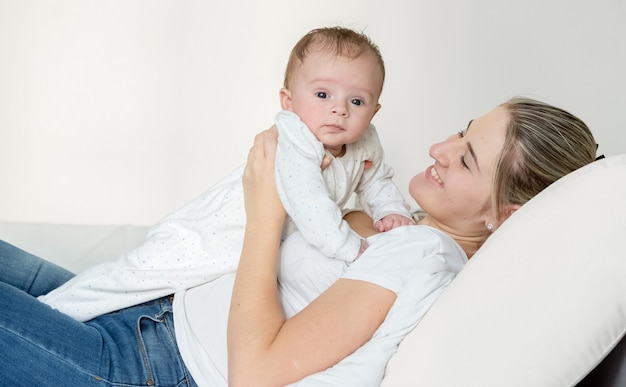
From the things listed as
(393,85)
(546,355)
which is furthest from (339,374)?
(393,85)

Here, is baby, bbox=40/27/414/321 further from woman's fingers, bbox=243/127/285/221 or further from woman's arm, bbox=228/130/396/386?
woman's arm, bbox=228/130/396/386

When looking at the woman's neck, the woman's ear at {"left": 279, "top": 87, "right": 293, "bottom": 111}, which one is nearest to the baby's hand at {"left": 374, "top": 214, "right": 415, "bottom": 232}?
the woman's neck

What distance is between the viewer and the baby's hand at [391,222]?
6.76ft

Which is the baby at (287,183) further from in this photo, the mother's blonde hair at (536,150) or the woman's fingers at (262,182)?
the mother's blonde hair at (536,150)

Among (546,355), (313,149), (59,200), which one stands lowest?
(59,200)

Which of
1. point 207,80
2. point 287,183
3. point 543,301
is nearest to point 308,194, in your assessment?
point 287,183

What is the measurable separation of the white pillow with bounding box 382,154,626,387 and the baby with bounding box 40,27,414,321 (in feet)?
1.85

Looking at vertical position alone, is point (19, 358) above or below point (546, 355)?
below

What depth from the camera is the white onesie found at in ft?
6.12

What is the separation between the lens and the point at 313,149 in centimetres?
194

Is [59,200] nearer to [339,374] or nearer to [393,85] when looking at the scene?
[393,85]

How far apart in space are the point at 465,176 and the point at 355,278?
1.28 ft

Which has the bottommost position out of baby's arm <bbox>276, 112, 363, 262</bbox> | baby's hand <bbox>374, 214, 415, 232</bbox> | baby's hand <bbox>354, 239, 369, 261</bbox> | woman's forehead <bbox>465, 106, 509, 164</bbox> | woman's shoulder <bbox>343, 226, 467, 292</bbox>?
baby's hand <bbox>374, 214, 415, 232</bbox>

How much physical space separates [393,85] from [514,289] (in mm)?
2185
